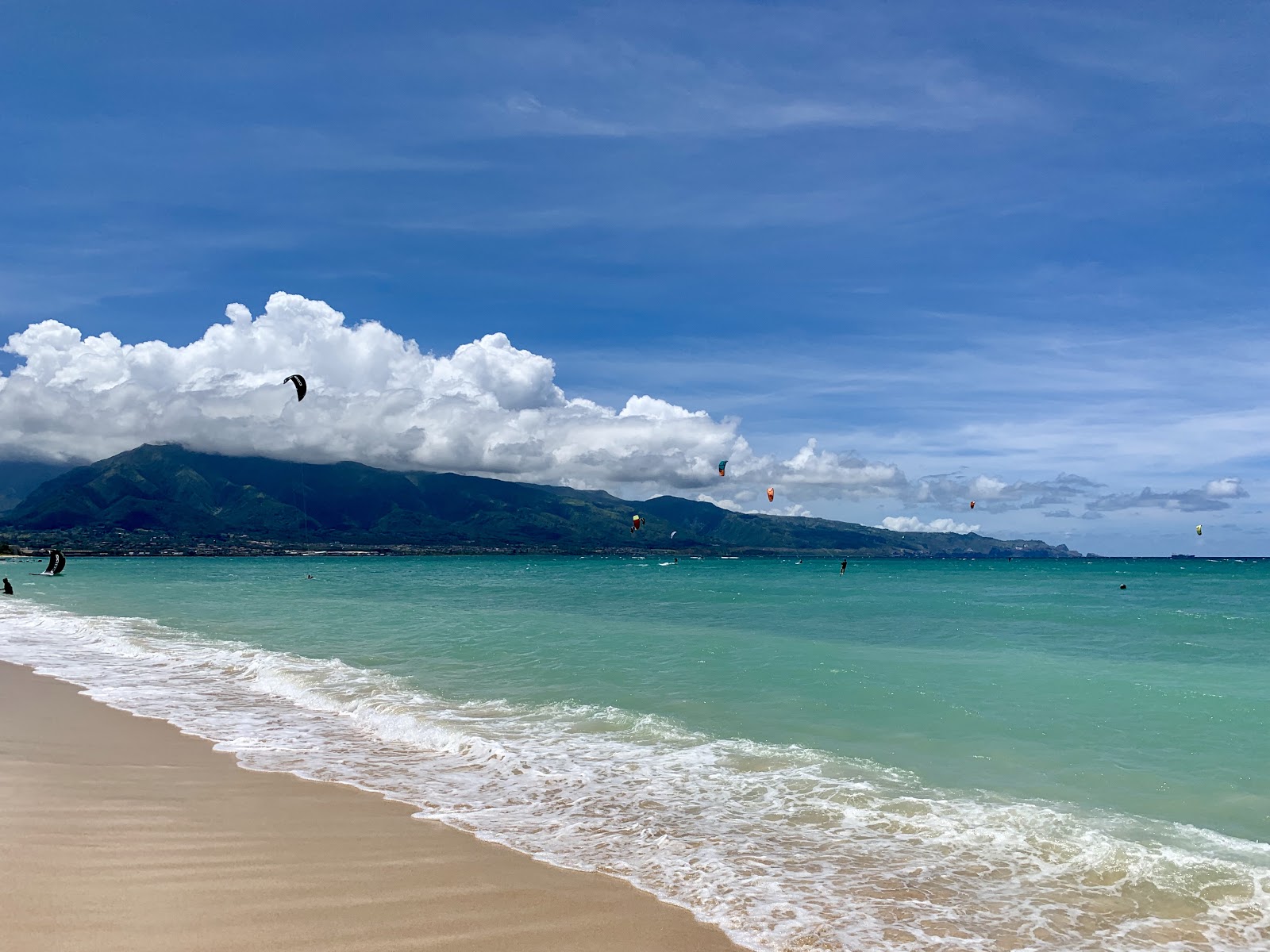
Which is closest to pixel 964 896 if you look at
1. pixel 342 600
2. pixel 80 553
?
pixel 342 600

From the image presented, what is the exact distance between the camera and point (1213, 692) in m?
A: 18.1

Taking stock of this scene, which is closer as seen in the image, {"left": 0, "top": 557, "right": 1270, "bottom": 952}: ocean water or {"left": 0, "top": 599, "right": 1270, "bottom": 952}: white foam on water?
{"left": 0, "top": 599, "right": 1270, "bottom": 952}: white foam on water

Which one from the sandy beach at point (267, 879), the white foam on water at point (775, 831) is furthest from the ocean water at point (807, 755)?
the sandy beach at point (267, 879)

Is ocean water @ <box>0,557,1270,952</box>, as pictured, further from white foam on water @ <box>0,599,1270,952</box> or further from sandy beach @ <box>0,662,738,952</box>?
sandy beach @ <box>0,662,738,952</box>

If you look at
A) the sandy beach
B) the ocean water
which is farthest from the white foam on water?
the sandy beach

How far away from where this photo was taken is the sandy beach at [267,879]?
18.1ft

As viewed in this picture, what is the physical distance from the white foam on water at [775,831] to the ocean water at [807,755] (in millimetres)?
41

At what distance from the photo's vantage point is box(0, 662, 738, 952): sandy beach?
5.51 metres

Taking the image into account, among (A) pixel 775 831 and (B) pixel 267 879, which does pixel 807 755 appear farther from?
(B) pixel 267 879

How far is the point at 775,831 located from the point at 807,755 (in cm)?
345

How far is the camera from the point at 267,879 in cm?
653

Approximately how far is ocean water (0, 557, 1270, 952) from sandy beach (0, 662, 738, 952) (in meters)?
0.63

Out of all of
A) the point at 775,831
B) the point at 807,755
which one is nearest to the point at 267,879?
the point at 775,831

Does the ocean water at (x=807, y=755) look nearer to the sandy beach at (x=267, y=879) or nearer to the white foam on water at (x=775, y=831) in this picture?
the white foam on water at (x=775, y=831)
